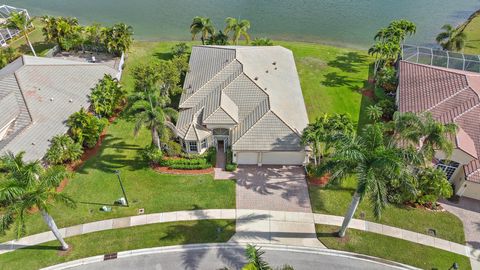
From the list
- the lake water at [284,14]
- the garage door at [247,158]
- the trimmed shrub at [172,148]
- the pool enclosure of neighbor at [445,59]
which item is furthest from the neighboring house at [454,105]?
the trimmed shrub at [172,148]

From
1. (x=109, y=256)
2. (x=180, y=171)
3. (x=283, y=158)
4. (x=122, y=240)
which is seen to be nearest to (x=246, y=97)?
(x=283, y=158)

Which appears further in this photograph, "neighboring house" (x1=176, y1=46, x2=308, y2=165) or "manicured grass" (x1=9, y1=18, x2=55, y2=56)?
"manicured grass" (x1=9, y1=18, x2=55, y2=56)

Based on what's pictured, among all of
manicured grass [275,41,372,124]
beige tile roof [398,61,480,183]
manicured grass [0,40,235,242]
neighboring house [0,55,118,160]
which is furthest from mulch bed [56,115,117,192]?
beige tile roof [398,61,480,183]

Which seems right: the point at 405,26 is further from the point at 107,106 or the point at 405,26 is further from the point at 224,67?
the point at 107,106

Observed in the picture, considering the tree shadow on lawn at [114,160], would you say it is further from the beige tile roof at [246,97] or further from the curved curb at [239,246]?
the curved curb at [239,246]

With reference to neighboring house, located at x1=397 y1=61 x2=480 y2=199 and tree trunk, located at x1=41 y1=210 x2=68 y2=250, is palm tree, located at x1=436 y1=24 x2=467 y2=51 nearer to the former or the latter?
neighboring house, located at x1=397 y1=61 x2=480 y2=199

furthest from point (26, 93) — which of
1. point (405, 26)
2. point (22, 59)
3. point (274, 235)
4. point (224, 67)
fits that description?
point (405, 26)

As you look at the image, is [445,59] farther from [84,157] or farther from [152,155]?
[84,157]
